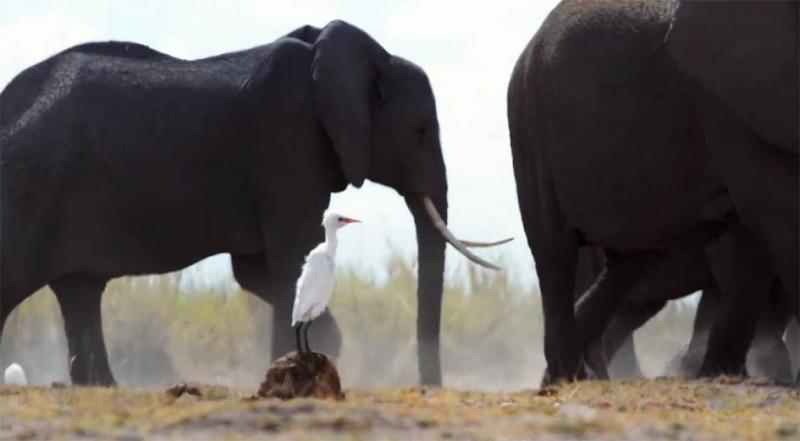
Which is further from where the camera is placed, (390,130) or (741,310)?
(390,130)

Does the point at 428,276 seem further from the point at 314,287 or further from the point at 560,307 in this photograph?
the point at 314,287

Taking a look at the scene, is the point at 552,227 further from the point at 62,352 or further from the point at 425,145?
the point at 62,352

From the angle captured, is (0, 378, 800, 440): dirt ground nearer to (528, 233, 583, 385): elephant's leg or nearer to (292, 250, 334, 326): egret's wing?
(292, 250, 334, 326): egret's wing

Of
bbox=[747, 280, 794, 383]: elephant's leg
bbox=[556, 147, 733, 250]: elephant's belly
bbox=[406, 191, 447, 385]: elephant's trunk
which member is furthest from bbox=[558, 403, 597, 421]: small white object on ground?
→ bbox=[406, 191, 447, 385]: elephant's trunk

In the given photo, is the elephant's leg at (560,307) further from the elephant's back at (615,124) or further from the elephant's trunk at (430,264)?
the elephant's trunk at (430,264)

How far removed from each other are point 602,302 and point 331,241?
3.48 meters

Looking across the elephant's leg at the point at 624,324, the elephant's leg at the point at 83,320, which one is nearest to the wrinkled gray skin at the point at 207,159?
the elephant's leg at the point at 83,320

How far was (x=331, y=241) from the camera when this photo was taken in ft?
44.1

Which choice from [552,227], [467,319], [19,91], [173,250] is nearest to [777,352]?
[552,227]

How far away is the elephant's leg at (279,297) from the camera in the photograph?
17.9 meters

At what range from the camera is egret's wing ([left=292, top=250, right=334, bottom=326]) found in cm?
1288

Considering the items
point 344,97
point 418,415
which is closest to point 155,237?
point 344,97

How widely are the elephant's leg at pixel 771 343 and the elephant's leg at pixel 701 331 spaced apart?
1.10 feet

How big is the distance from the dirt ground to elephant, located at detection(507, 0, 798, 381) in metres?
1.24
